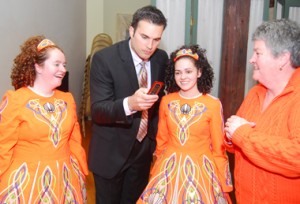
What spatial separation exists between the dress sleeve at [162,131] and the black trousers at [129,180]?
136 millimetres

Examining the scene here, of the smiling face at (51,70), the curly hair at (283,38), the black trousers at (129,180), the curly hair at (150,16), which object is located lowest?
the black trousers at (129,180)

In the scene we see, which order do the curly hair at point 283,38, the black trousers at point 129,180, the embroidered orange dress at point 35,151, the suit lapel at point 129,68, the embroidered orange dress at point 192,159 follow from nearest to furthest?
the curly hair at point 283,38
the embroidered orange dress at point 35,151
the embroidered orange dress at point 192,159
the suit lapel at point 129,68
the black trousers at point 129,180

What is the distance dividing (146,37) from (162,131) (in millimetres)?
618

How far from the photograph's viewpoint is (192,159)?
1.92 m

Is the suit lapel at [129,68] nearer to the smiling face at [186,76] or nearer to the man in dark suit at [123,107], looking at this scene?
the man in dark suit at [123,107]

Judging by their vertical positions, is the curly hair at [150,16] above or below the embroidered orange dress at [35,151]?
above

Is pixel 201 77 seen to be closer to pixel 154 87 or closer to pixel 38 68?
pixel 154 87

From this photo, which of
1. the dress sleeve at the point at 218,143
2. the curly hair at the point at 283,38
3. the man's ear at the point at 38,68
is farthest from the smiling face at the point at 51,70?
the curly hair at the point at 283,38

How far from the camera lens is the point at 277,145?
1.33m

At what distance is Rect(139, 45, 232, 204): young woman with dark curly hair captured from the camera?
1.84m

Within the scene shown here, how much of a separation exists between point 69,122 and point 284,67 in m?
1.15

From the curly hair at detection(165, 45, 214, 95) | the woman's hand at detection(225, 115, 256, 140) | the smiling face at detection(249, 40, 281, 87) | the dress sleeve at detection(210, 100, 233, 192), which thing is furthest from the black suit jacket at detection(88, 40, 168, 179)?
the smiling face at detection(249, 40, 281, 87)

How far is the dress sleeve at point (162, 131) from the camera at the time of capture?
6.87 feet

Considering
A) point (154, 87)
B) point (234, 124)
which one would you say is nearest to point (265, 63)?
point (234, 124)
